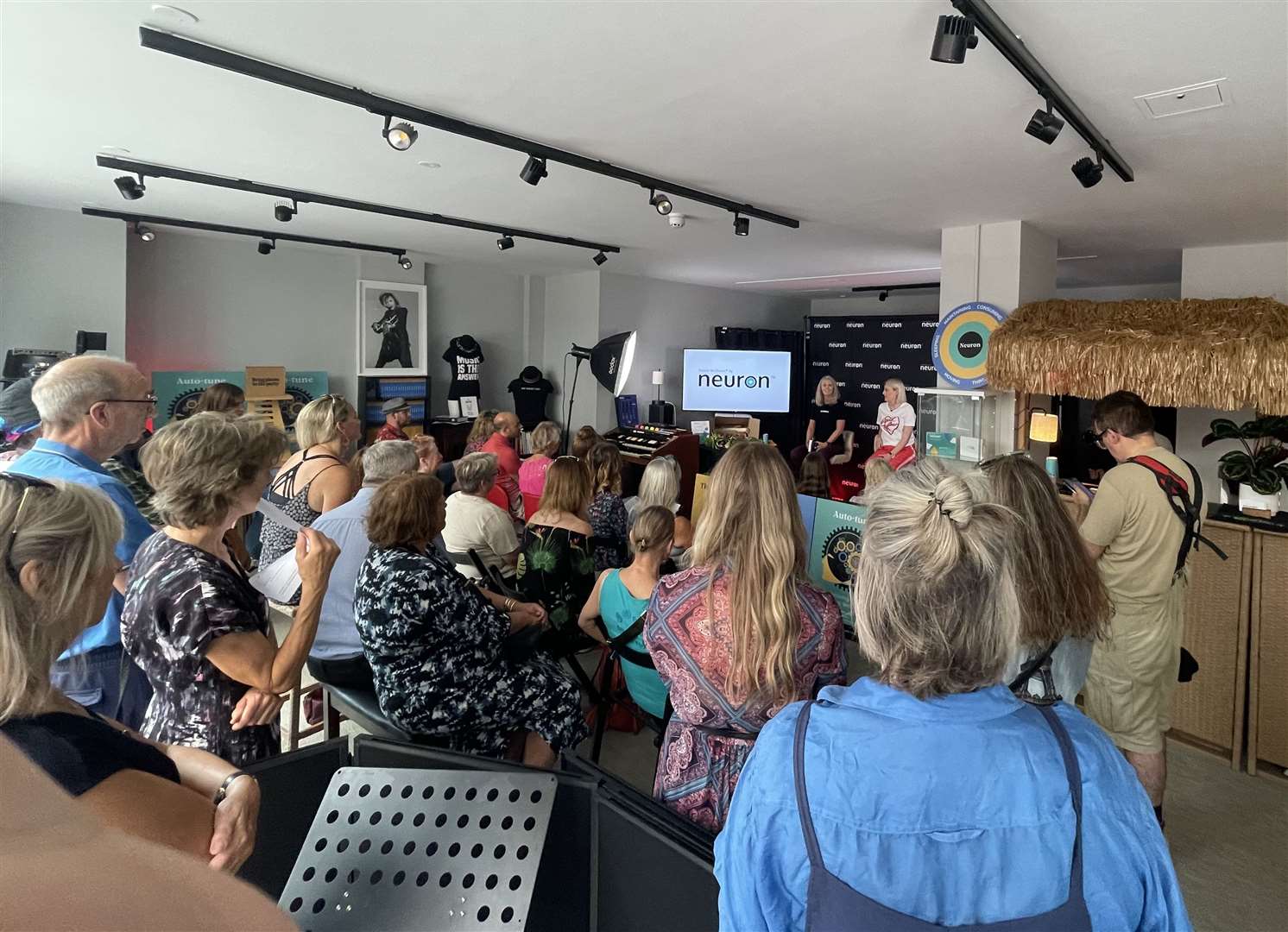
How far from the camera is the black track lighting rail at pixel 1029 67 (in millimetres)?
2068

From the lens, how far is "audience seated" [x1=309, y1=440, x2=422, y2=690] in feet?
8.03

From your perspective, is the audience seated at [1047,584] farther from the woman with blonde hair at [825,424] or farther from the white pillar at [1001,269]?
the woman with blonde hair at [825,424]

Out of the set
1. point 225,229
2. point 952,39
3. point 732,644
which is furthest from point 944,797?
point 225,229

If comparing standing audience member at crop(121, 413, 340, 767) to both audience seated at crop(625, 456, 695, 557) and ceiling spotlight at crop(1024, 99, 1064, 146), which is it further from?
ceiling spotlight at crop(1024, 99, 1064, 146)

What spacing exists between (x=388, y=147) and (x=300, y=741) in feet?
9.54

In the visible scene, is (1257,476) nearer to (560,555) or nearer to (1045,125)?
(1045,125)

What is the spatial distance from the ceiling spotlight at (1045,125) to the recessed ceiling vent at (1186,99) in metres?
0.42

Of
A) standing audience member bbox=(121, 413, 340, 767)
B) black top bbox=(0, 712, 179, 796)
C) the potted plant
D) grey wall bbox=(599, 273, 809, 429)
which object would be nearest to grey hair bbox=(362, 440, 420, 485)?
standing audience member bbox=(121, 413, 340, 767)

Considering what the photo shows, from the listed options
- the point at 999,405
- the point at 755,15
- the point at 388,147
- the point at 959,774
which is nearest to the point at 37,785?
the point at 959,774

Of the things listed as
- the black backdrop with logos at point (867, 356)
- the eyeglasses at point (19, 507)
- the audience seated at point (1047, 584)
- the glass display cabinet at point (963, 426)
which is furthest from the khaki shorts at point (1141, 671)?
the black backdrop with logos at point (867, 356)

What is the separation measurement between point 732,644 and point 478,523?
2134 millimetres

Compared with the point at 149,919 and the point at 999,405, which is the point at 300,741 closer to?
the point at 149,919

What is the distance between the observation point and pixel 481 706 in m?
2.25

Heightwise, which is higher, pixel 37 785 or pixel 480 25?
pixel 480 25
